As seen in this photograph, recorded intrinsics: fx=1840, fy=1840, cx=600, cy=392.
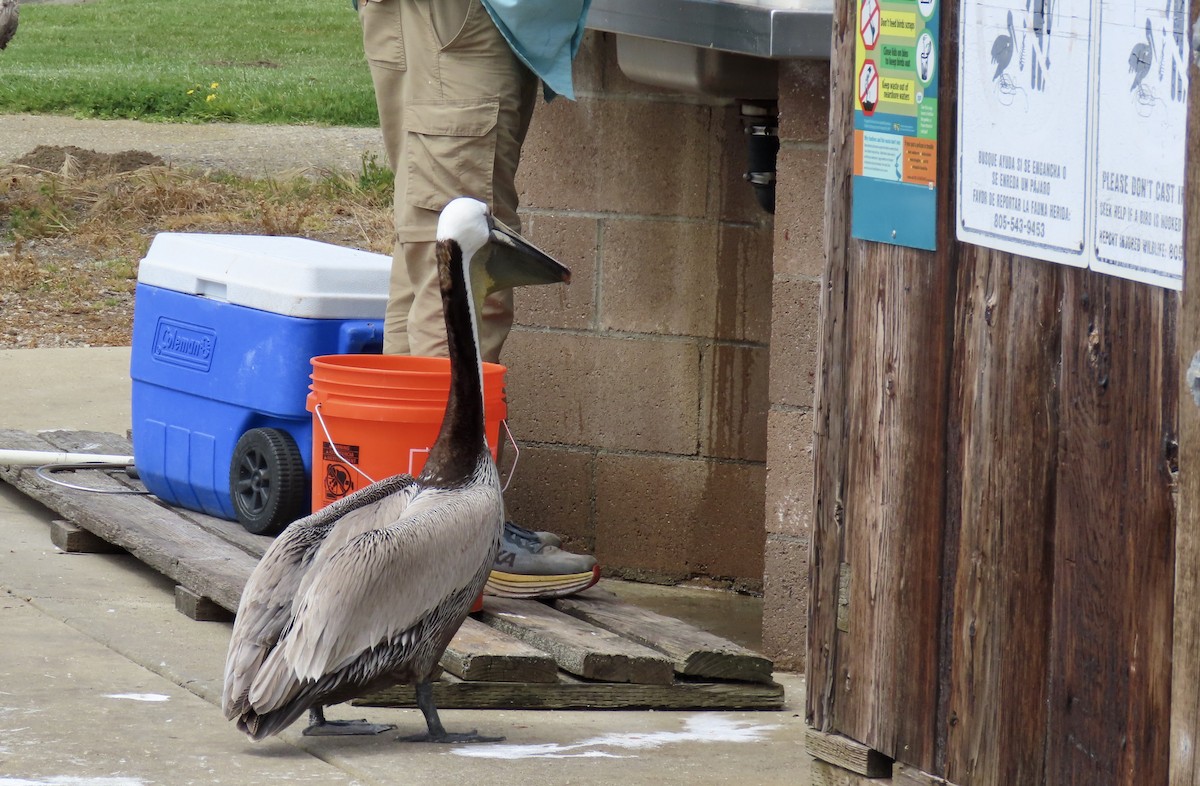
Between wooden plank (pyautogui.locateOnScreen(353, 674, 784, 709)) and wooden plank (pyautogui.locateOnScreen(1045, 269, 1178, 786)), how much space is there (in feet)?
5.76

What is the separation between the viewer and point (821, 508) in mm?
3701

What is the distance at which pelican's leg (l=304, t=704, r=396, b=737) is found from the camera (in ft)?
13.8

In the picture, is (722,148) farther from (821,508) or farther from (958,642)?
(958,642)

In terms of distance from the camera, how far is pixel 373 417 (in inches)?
187

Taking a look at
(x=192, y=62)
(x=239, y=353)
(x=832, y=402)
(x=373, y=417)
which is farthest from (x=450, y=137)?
(x=192, y=62)

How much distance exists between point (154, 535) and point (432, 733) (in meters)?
1.64

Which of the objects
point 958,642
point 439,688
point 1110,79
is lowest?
point 439,688

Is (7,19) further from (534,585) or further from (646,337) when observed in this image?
(534,585)

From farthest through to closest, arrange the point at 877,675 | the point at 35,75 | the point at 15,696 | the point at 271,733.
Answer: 1. the point at 35,75
2. the point at 15,696
3. the point at 271,733
4. the point at 877,675

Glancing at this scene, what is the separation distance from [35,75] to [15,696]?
1675cm

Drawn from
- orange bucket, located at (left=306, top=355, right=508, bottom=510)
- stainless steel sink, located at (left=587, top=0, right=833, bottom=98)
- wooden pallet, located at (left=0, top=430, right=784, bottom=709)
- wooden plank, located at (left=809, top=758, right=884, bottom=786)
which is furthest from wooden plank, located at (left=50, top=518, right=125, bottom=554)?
wooden plank, located at (left=809, top=758, right=884, bottom=786)

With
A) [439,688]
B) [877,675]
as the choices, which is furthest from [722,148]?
[877,675]

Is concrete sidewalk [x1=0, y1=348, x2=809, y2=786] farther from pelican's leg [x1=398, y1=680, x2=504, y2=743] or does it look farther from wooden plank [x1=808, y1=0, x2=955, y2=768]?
wooden plank [x1=808, y1=0, x2=955, y2=768]

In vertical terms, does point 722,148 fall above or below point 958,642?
above
